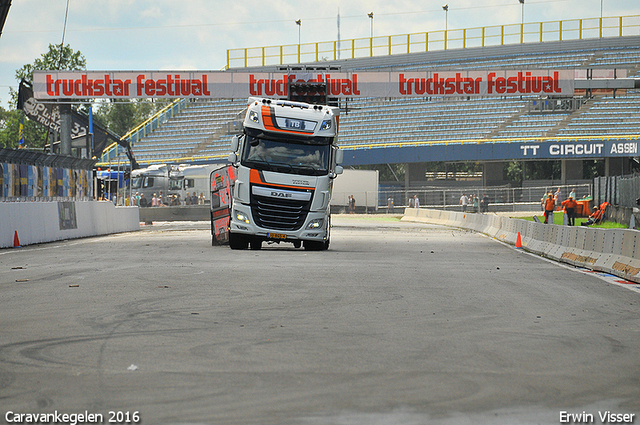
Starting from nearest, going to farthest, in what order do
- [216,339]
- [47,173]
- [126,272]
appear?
[216,339], [126,272], [47,173]

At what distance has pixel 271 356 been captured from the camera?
623 cm

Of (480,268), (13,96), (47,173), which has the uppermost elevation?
(13,96)

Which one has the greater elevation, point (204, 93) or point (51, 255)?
point (204, 93)

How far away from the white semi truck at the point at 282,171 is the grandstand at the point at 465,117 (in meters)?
34.9

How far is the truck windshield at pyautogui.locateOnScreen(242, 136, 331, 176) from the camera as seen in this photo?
18.9 meters

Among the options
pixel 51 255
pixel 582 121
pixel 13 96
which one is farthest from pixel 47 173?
pixel 13 96

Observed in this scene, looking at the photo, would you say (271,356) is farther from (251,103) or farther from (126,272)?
(251,103)

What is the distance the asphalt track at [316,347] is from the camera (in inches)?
190

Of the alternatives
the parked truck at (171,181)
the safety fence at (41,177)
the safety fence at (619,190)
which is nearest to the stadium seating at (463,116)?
the parked truck at (171,181)

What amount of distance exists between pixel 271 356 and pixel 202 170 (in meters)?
49.1

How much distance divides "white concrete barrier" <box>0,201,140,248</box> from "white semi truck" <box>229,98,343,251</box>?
6165mm

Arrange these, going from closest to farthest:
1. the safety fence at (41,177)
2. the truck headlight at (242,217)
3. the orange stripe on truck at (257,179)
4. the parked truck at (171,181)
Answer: the orange stripe on truck at (257,179), the truck headlight at (242,217), the safety fence at (41,177), the parked truck at (171,181)

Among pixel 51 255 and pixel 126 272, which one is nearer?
pixel 126 272

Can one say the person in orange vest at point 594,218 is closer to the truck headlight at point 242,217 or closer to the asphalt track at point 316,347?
the truck headlight at point 242,217
